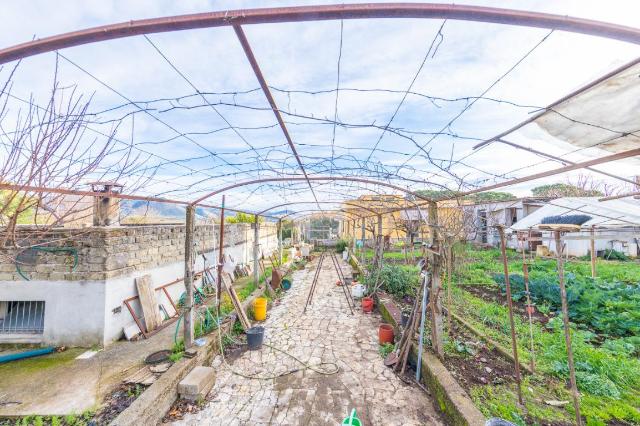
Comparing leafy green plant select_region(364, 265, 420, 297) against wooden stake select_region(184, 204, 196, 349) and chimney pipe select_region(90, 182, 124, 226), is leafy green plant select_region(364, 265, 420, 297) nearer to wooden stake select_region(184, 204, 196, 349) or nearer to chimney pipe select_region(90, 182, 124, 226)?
wooden stake select_region(184, 204, 196, 349)

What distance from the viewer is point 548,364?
170 inches

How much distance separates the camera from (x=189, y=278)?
483 cm

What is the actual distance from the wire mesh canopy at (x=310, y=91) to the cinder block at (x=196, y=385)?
2.79m

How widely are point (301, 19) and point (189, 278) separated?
4595mm

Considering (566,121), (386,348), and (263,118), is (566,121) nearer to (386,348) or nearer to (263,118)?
(263,118)

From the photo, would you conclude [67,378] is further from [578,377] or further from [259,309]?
[578,377]

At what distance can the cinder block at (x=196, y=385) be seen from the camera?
3723 mm

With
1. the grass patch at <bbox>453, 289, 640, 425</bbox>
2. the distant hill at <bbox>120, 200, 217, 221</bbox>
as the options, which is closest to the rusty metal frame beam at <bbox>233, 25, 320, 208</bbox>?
the distant hill at <bbox>120, 200, 217, 221</bbox>

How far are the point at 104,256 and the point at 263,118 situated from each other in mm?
4235

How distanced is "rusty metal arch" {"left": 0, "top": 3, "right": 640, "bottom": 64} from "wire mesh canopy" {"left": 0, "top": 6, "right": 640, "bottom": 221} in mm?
103

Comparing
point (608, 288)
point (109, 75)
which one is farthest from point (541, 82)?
point (608, 288)

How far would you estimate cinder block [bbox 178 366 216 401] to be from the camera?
3723 millimetres

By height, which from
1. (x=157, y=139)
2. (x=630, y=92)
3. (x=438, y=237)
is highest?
(x=157, y=139)

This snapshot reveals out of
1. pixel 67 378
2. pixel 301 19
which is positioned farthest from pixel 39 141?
pixel 67 378
